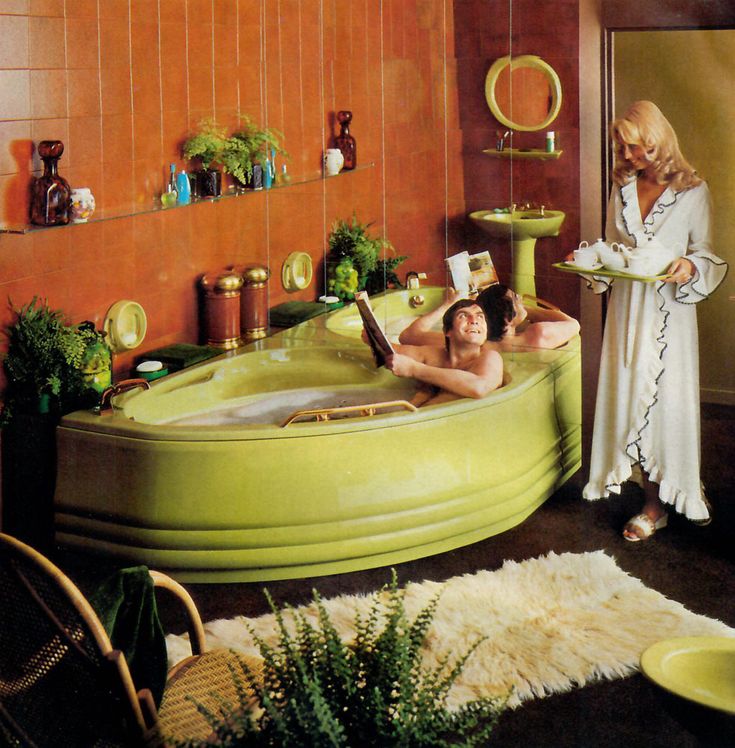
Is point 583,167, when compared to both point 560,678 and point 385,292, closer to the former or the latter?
point 385,292

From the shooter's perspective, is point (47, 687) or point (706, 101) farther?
point (706, 101)

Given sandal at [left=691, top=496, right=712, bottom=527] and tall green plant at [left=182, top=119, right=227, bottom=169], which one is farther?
tall green plant at [left=182, top=119, right=227, bottom=169]

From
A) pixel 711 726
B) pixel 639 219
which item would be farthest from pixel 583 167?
pixel 711 726

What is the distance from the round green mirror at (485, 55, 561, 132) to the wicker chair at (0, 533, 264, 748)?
7.01 ft

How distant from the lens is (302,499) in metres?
3.69

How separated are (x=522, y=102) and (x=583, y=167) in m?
0.28

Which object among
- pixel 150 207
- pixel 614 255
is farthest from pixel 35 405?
pixel 614 255

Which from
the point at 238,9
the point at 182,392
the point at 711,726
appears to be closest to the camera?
the point at 711,726

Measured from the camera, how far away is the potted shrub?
150 inches

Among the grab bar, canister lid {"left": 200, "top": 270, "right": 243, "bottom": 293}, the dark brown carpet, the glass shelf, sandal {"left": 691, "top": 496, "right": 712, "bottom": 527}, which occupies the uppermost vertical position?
the glass shelf

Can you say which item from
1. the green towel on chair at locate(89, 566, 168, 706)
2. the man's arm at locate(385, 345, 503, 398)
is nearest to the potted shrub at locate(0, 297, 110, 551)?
the man's arm at locate(385, 345, 503, 398)

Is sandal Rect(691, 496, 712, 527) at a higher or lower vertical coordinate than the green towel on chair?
lower

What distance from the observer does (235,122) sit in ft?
15.1

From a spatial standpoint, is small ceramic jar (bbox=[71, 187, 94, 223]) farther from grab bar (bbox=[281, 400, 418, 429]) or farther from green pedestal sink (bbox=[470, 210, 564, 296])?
green pedestal sink (bbox=[470, 210, 564, 296])
